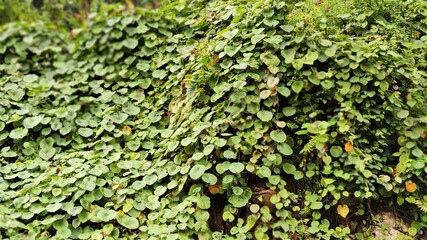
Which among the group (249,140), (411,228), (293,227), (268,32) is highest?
(268,32)

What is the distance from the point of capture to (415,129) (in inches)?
91.4

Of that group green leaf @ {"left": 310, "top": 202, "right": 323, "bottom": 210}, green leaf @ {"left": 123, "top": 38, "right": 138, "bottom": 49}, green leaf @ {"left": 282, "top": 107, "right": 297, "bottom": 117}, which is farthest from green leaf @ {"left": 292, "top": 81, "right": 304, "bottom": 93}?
green leaf @ {"left": 123, "top": 38, "right": 138, "bottom": 49}

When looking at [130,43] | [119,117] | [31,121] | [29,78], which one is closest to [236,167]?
[119,117]

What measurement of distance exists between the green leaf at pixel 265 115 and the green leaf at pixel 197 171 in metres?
0.40

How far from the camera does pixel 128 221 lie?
2354 mm

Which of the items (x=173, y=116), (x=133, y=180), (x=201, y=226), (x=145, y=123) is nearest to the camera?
(x=201, y=226)

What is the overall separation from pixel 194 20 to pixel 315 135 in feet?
5.07

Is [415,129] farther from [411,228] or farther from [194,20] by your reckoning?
[194,20]

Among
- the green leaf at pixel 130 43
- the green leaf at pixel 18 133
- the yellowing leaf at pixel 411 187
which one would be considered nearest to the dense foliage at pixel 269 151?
the yellowing leaf at pixel 411 187

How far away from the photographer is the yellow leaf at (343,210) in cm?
225

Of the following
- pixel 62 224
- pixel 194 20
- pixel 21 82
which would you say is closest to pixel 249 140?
pixel 62 224

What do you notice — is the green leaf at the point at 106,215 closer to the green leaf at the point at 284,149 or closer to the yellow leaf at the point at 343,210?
the green leaf at the point at 284,149

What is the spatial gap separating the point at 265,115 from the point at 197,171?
470mm

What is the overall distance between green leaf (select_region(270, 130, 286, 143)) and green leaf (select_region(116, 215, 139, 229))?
0.87 m
